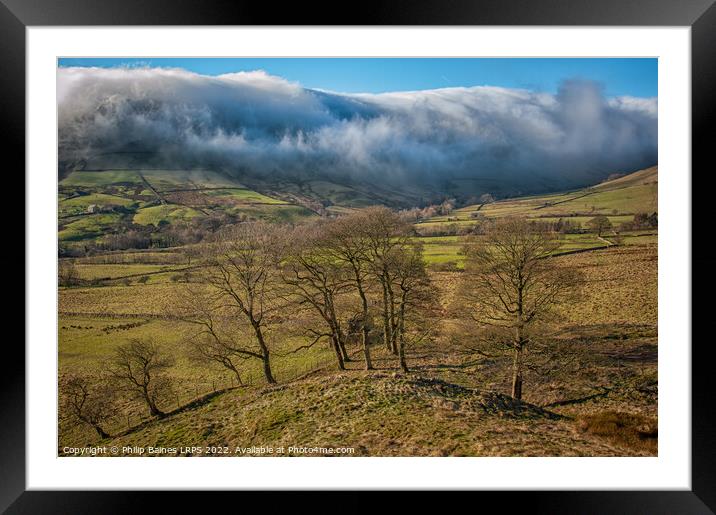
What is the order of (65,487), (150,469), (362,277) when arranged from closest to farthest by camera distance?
(65,487) → (150,469) → (362,277)

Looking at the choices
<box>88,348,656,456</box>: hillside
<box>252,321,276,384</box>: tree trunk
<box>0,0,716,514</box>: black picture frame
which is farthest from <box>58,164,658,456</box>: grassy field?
<box>0,0,716,514</box>: black picture frame

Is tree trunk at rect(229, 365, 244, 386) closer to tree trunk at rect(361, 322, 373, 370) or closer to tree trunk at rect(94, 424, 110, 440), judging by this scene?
tree trunk at rect(94, 424, 110, 440)

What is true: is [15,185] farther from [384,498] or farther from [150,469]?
[384,498]

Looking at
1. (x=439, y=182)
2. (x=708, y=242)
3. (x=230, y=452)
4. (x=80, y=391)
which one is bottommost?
(x=230, y=452)

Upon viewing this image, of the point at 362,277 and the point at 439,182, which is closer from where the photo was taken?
the point at 362,277

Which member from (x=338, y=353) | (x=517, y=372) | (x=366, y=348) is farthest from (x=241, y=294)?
(x=517, y=372)

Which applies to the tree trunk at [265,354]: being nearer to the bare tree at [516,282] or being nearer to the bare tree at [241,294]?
the bare tree at [241,294]
